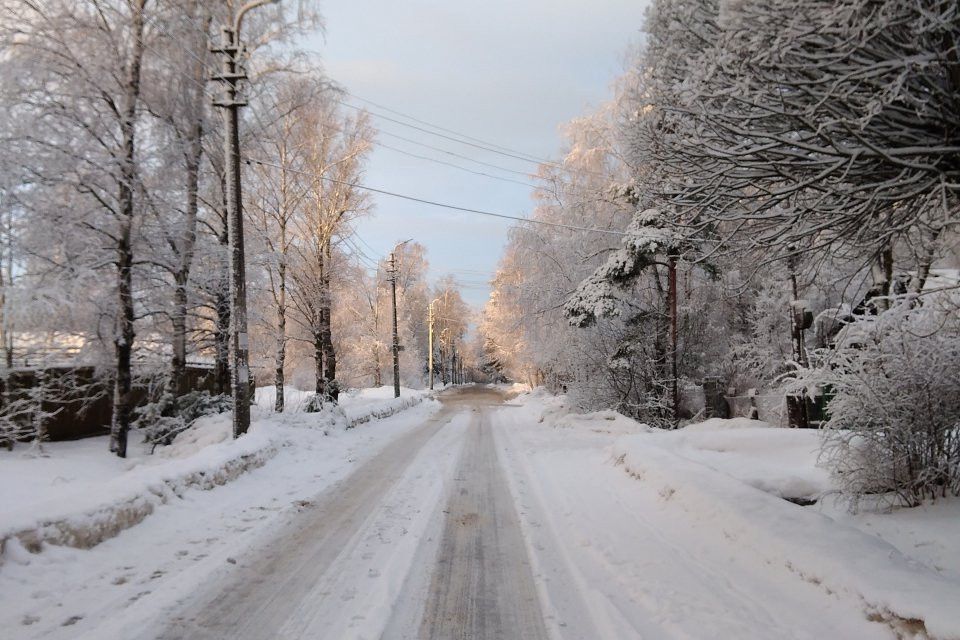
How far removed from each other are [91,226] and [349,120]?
11028mm

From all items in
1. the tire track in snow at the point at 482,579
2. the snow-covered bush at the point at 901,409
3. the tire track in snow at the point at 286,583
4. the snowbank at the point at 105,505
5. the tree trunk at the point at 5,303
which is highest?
the tree trunk at the point at 5,303

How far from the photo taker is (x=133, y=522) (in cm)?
546

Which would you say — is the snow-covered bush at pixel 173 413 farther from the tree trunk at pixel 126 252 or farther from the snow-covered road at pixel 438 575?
the snow-covered road at pixel 438 575

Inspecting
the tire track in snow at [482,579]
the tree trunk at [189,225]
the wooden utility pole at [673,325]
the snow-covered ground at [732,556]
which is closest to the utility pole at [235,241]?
the tree trunk at [189,225]

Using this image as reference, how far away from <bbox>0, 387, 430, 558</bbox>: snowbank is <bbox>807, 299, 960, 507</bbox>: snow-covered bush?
7246 mm

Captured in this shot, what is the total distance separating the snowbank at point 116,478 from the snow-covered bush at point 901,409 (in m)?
7.25

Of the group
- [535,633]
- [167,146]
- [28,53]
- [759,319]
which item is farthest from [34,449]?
[759,319]

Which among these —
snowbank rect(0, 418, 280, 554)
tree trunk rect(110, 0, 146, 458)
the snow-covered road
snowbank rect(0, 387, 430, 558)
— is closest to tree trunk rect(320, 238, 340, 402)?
snowbank rect(0, 387, 430, 558)

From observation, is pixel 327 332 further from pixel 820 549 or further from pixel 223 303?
pixel 820 549

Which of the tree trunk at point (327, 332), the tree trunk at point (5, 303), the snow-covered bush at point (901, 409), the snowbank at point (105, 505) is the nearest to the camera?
the snowbank at point (105, 505)

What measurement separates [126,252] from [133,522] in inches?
335

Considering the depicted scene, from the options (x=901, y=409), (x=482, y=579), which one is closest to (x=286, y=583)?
(x=482, y=579)

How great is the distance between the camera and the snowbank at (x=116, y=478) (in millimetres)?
4570

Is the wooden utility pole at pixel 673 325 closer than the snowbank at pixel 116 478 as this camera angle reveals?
No
